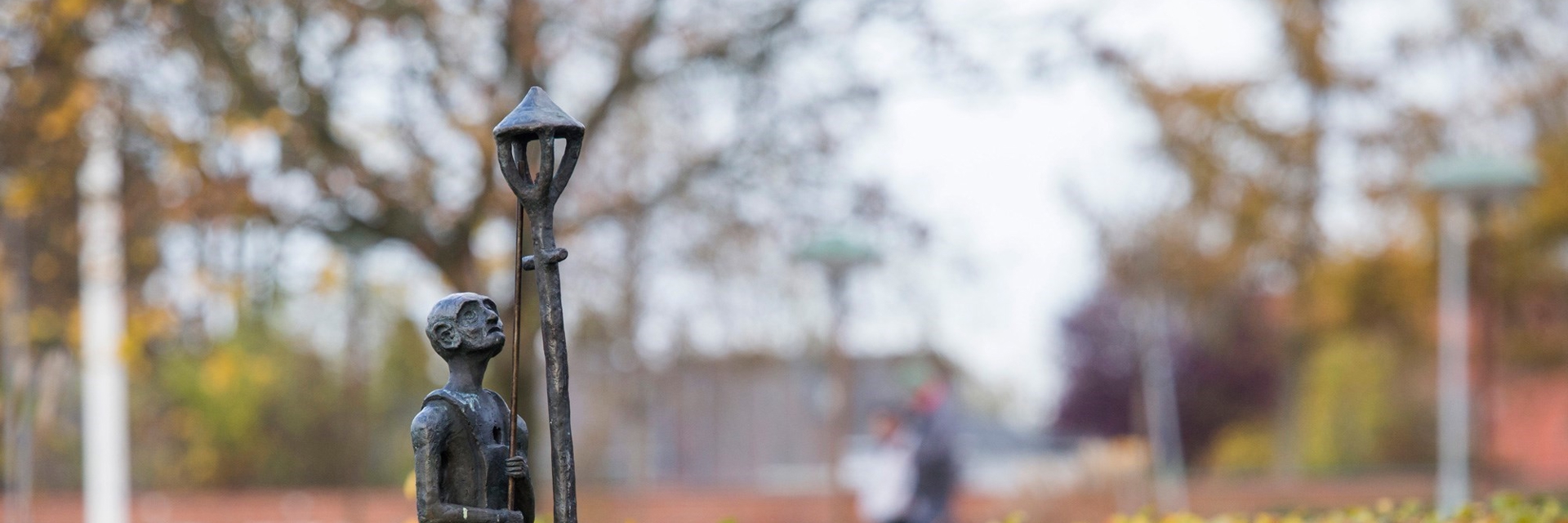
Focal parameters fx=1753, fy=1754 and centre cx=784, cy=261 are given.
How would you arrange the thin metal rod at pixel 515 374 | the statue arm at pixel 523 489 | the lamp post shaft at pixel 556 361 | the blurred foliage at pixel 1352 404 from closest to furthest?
the thin metal rod at pixel 515 374, the lamp post shaft at pixel 556 361, the statue arm at pixel 523 489, the blurred foliage at pixel 1352 404

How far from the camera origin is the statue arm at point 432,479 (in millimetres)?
4176

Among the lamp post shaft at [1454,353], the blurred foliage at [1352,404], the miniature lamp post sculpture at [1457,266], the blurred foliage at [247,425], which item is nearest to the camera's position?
the miniature lamp post sculpture at [1457,266]

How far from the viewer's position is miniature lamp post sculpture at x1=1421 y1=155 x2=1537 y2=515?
1388 centimetres

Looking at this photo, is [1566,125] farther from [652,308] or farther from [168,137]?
[168,137]

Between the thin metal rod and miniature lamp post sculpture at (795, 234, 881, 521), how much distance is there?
7805mm

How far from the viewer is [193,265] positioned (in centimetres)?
1053

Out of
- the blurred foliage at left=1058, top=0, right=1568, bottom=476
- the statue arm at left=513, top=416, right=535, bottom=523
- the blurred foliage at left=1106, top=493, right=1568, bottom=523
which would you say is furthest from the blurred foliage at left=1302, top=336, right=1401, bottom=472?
the statue arm at left=513, top=416, right=535, bottom=523

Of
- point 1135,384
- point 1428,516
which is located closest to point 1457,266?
point 1135,384

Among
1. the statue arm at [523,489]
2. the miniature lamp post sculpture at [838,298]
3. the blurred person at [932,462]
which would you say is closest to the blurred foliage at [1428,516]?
the statue arm at [523,489]

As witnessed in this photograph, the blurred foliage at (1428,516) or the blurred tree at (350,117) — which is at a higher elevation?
the blurred tree at (350,117)

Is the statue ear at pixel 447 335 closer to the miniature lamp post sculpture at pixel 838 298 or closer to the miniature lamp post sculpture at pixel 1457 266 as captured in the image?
the miniature lamp post sculpture at pixel 1457 266

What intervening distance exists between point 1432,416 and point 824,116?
1637 centimetres

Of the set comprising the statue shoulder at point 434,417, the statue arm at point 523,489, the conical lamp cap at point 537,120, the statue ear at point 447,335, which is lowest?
the statue arm at point 523,489

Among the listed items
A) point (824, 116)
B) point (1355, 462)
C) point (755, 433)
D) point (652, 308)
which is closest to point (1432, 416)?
point (1355, 462)
